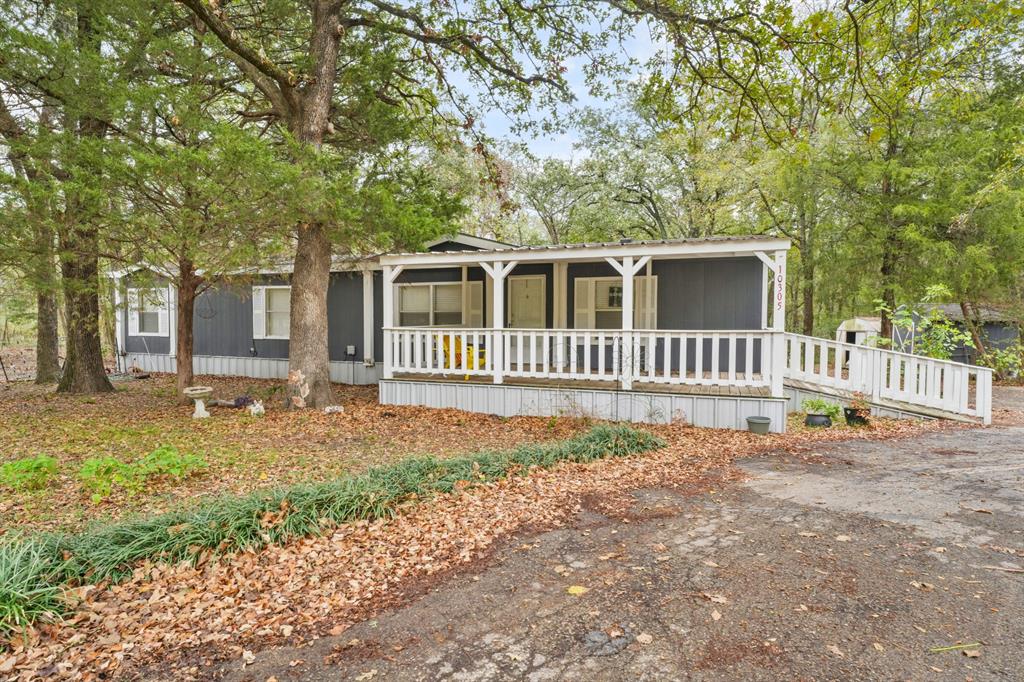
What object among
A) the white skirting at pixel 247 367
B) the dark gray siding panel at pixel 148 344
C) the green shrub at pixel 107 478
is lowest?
the green shrub at pixel 107 478

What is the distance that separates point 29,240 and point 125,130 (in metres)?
2.36

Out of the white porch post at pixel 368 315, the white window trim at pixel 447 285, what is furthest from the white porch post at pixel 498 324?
the white porch post at pixel 368 315

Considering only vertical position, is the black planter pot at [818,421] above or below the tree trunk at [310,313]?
below

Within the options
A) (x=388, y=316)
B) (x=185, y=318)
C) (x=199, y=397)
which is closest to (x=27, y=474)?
(x=199, y=397)

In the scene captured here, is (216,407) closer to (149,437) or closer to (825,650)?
(149,437)

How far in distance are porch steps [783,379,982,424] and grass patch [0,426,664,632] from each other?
635 cm

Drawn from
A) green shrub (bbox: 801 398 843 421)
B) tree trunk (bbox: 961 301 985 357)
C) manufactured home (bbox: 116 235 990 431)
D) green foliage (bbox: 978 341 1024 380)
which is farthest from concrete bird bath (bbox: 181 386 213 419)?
tree trunk (bbox: 961 301 985 357)

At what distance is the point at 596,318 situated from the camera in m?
12.0

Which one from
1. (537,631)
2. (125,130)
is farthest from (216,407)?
(537,631)

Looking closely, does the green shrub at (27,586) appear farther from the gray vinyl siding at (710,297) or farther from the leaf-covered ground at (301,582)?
the gray vinyl siding at (710,297)

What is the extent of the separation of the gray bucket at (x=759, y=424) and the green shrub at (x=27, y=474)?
328 inches

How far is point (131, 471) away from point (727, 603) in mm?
5573

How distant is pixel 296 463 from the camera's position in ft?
21.5

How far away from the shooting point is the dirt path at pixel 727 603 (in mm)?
2674
